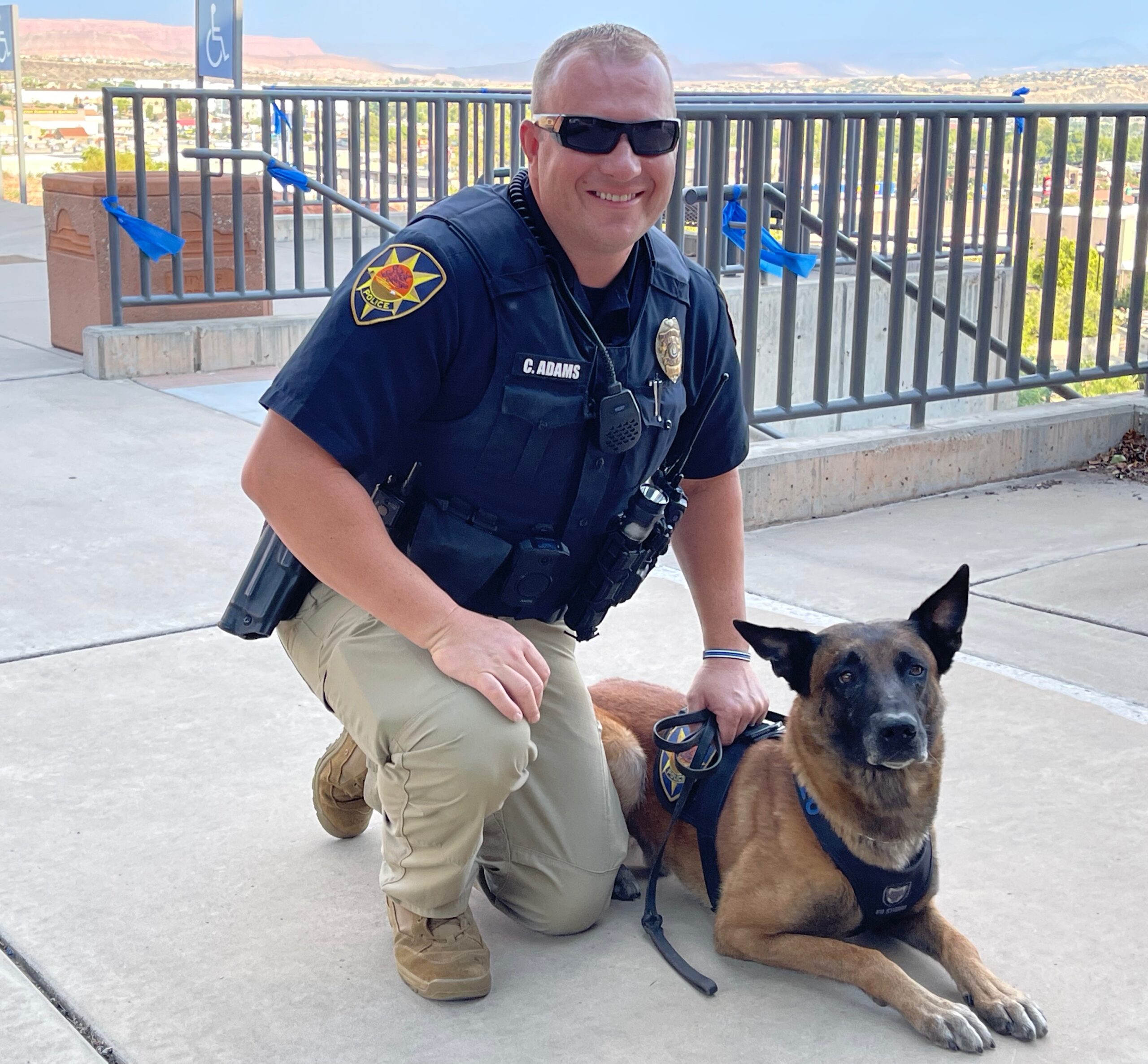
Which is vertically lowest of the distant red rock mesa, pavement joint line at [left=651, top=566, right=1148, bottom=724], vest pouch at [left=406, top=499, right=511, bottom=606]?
pavement joint line at [left=651, top=566, right=1148, bottom=724]

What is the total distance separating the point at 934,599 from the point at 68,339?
674cm

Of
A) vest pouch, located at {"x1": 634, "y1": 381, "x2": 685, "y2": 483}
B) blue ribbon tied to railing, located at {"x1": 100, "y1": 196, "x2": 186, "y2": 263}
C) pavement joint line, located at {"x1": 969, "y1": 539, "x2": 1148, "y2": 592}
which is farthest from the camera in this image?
blue ribbon tied to railing, located at {"x1": 100, "y1": 196, "x2": 186, "y2": 263}

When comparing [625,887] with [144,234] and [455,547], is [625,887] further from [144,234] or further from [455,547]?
[144,234]

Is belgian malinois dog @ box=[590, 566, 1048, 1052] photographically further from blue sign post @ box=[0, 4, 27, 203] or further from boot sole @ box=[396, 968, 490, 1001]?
blue sign post @ box=[0, 4, 27, 203]

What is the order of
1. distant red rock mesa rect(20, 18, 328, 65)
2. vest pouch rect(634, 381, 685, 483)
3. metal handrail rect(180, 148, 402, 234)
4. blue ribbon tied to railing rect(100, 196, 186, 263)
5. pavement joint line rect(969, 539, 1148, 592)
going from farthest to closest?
distant red rock mesa rect(20, 18, 328, 65) → blue ribbon tied to railing rect(100, 196, 186, 263) → metal handrail rect(180, 148, 402, 234) → pavement joint line rect(969, 539, 1148, 592) → vest pouch rect(634, 381, 685, 483)

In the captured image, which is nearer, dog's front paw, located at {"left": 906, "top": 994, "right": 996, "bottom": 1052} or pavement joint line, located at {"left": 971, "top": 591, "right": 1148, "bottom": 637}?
dog's front paw, located at {"left": 906, "top": 994, "right": 996, "bottom": 1052}

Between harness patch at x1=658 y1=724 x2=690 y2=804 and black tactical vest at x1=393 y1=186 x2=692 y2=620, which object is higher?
black tactical vest at x1=393 y1=186 x2=692 y2=620

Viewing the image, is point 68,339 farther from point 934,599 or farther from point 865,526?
point 934,599

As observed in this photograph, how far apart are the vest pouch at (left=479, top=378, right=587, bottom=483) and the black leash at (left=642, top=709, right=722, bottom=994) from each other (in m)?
0.59

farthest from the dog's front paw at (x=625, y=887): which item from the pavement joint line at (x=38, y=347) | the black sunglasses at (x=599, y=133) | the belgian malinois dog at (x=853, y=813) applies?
the pavement joint line at (x=38, y=347)

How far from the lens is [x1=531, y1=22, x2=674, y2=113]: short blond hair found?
235 centimetres

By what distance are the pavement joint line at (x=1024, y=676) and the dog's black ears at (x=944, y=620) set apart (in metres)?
1.10

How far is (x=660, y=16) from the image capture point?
98.6 metres

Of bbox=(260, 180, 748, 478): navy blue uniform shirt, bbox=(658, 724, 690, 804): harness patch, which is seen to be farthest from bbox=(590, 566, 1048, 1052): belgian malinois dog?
bbox=(260, 180, 748, 478): navy blue uniform shirt
